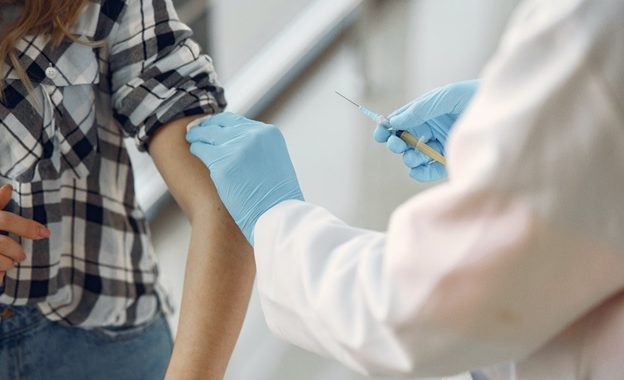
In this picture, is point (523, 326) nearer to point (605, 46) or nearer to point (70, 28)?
point (605, 46)

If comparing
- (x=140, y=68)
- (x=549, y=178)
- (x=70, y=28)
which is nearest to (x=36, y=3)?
(x=70, y=28)

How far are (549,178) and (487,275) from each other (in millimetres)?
107

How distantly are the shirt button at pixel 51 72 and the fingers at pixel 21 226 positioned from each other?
0.20 m

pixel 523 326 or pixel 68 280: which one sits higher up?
pixel 523 326

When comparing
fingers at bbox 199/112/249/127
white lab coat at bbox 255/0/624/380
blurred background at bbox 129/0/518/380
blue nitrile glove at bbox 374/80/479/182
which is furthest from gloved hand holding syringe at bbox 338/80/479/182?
blurred background at bbox 129/0/518/380

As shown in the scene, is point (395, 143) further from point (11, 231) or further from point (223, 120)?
point (11, 231)

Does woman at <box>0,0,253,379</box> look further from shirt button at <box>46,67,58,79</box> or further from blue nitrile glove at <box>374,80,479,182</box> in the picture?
blue nitrile glove at <box>374,80,479,182</box>

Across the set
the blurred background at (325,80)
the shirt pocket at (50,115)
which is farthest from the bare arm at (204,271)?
the blurred background at (325,80)

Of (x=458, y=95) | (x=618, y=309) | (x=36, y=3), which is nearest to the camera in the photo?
(x=618, y=309)

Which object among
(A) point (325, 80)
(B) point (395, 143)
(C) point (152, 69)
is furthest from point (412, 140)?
(A) point (325, 80)

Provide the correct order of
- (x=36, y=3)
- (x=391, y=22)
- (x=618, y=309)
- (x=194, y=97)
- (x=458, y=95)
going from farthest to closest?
(x=391, y=22), (x=458, y=95), (x=194, y=97), (x=36, y=3), (x=618, y=309)

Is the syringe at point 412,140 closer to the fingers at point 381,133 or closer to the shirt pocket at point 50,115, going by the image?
the fingers at point 381,133

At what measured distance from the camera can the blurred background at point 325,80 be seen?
2709 millimetres

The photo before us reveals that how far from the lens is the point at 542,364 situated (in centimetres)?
106
